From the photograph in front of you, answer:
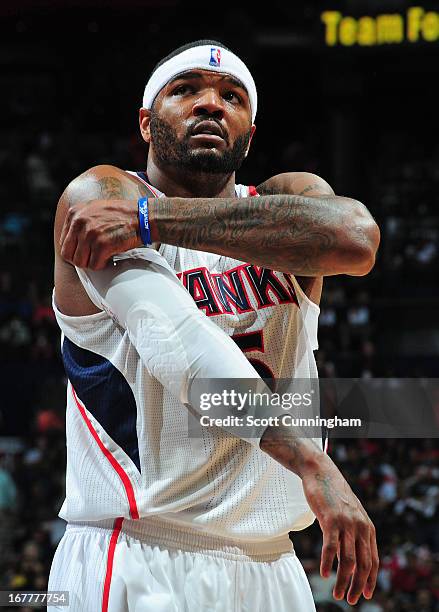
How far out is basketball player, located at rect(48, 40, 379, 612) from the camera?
2.41 meters

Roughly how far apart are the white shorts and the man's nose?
1.13 metres

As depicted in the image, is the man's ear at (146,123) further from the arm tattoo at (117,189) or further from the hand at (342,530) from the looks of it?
the hand at (342,530)

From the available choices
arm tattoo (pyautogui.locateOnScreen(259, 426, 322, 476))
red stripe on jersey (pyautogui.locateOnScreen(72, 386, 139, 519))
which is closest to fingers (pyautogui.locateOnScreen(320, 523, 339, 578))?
arm tattoo (pyautogui.locateOnScreen(259, 426, 322, 476))

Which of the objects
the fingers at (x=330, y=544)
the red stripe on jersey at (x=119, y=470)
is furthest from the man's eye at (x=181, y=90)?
the fingers at (x=330, y=544)

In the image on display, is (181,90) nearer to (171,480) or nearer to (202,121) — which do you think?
(202,121)

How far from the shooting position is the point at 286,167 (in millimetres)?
13000

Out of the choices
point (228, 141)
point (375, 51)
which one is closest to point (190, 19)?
point (375, 51)

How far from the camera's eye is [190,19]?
12703 mm

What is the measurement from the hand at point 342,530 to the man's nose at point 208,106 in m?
1.13

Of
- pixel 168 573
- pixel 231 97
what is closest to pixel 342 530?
pixel 168 573

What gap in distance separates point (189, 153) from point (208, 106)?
141mm

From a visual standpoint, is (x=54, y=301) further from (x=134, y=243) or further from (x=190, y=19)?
(x=190, y=19)

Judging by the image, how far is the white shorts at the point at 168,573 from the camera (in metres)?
2.56

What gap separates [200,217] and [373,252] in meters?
0.45
